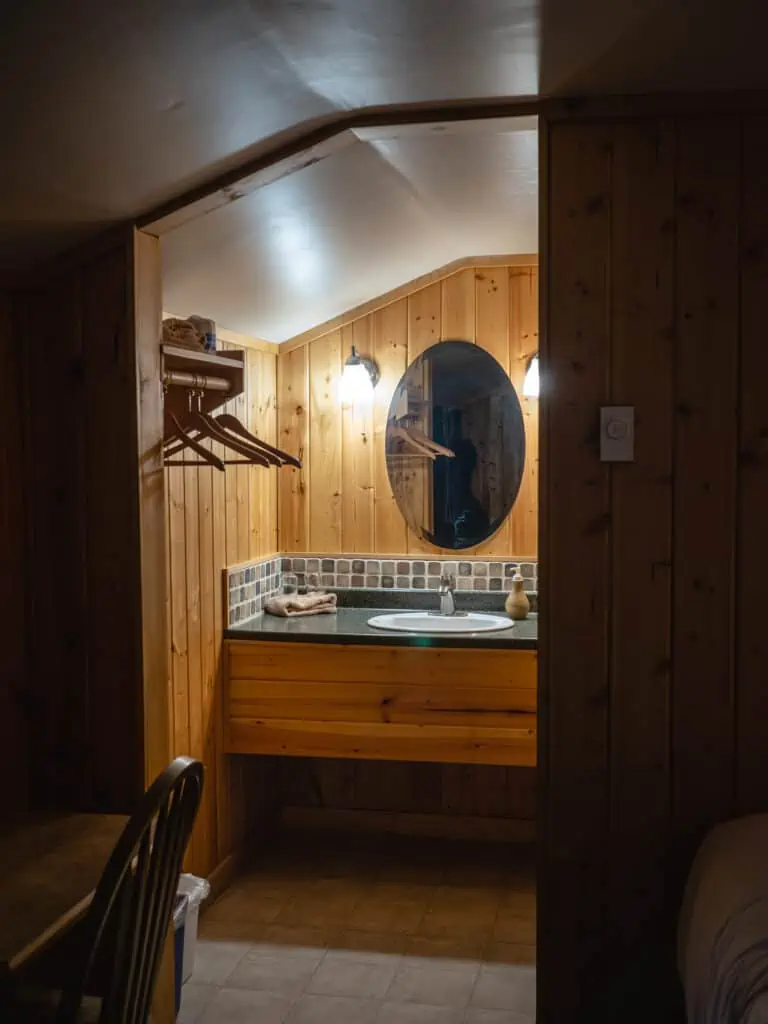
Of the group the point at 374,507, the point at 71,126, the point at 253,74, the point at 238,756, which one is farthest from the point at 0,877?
the point at 374,507

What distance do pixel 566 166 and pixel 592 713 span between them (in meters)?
1.13

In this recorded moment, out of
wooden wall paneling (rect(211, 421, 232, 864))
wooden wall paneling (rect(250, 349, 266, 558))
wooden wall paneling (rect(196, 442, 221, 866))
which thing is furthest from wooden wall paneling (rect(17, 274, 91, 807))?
wooden wall paneling (rect(250, 349, 266, 558))

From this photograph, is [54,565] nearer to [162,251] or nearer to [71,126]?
[162,251]

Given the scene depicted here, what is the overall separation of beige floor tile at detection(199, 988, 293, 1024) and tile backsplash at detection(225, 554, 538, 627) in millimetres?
1308

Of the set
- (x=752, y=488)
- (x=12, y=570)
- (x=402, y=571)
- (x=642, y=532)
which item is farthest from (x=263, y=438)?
(x=752, y=488)

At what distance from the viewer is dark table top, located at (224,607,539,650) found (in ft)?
11.8

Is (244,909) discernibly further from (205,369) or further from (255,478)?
(205,369)

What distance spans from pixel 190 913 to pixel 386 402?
2.04m

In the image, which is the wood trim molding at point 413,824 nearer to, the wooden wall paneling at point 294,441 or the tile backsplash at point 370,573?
the tile backsplash at point 370,573

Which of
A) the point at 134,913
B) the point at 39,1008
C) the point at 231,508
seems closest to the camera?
the point at 134,913

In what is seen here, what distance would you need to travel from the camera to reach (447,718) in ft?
11.9

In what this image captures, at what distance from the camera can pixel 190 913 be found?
115 inches

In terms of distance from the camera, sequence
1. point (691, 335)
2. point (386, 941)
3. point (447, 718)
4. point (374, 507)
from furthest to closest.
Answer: point (374, 507) → point (447, 718) → point (386, 941) → point (691, 335)

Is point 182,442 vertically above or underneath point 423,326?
underneath
